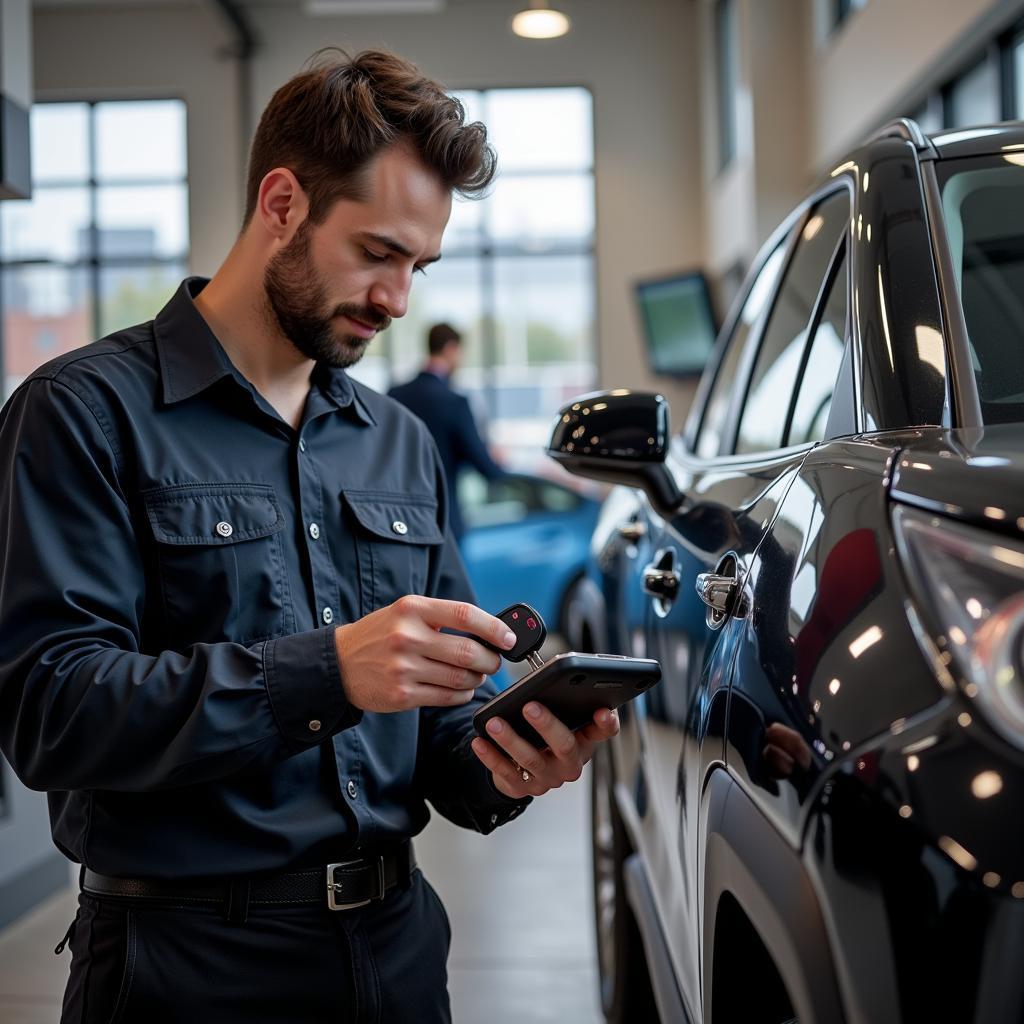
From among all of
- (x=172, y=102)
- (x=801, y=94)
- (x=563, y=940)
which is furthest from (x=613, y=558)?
(x=172, y=102)

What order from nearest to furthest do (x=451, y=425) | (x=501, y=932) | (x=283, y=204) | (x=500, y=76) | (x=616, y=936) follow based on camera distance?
(x=283, y=204)
(x=616, y=936)
(x=501, y=932)
(x=451, y=425)
(x=500, y=76)

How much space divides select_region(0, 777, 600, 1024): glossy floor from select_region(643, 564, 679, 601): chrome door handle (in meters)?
1.50

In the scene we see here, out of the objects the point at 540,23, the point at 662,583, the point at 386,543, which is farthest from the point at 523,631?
the point at 540,23

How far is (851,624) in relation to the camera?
876 mm

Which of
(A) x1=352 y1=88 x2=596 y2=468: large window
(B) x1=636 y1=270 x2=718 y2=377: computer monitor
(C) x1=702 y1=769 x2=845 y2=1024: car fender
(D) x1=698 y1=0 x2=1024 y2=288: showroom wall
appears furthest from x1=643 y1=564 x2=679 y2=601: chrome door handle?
(A) x1=352 y1=88 x2=596 y2=468: large window

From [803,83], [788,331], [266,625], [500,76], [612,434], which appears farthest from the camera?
[500,76]

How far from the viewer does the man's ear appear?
1.54 metres

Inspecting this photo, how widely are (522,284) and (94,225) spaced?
4436 millimetres

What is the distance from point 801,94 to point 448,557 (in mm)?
8514

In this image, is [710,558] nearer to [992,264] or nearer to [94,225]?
[992,264]

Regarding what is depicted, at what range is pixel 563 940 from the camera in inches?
134

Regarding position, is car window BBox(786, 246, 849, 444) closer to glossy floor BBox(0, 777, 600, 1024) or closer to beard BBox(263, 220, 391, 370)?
beard BBox(263, 220, 391, 370)

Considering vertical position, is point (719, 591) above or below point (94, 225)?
below

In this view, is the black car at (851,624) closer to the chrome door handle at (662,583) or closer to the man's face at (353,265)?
the chrome door handle at (662,583)
